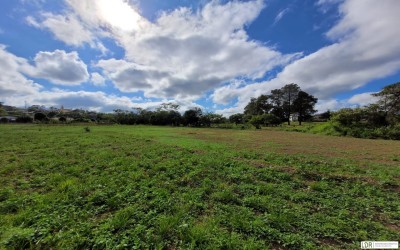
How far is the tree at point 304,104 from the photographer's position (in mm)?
63438

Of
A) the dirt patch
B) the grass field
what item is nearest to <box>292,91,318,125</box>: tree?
the dirt patch

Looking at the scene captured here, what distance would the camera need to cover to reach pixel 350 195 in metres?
5.15

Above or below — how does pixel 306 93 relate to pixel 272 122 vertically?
above

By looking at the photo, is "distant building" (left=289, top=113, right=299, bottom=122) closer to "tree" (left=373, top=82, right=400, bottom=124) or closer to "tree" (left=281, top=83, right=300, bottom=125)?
"tree" (left=281, top=83, right=300, bottom=125)

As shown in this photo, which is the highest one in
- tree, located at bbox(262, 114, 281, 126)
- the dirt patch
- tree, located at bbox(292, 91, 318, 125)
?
tree, located at bbox(292, 91, 318, 125)

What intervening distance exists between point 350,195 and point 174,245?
16.5ft

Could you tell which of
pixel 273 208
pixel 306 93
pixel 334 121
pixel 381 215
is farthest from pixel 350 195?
pixel 306 93

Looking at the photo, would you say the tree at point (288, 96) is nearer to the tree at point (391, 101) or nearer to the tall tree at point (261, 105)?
the tall tree at point (261, 105)

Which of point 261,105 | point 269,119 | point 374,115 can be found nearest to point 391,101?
point 374,115

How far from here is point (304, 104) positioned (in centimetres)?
6362

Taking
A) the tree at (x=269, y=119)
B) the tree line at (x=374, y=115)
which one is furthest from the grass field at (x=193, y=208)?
the tree at (x=269, y=119)

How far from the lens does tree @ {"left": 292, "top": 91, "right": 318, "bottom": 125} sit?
6344cm

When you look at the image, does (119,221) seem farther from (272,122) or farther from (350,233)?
(272,122)

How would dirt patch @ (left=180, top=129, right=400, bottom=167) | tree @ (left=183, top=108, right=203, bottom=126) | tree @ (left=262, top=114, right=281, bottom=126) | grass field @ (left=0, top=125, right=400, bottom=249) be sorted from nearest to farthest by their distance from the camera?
grass field @ (left=0, top=125, right=400, bottom=249), dirt patch @ (left=180, top=129, right=400, bottom=167), tree @ (left=262, top=114, right=281, bottom=126), tree @ (left=183, top=108, right=203, bottom=126)
